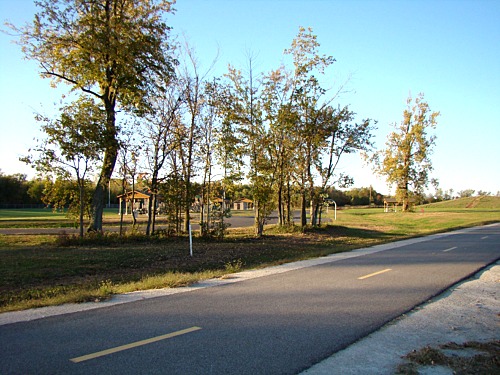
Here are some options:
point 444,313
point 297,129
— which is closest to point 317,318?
point 444,313

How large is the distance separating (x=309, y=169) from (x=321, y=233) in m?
4.69

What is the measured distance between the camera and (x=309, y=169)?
2759 cm

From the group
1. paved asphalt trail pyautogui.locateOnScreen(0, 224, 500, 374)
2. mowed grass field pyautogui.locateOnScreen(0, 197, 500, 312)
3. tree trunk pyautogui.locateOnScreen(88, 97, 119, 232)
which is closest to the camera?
paved asphalt trail pyautogui.locateOnScreen(0, 224, 500, 374)

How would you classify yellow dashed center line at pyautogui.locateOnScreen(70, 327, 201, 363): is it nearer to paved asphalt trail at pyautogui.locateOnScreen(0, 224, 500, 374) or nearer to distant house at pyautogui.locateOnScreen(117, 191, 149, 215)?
paved asphalt trail at pyautogui.locateOnScreen(0, 224, 500, 374)

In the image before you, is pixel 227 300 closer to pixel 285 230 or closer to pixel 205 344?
pixel 205 344

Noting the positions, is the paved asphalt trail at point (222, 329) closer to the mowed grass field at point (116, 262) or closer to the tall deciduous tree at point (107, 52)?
the mowed grass field at point (116, 262)

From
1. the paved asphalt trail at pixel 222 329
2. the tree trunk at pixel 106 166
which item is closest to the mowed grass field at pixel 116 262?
the paved asphalt trail at pixel 222 329

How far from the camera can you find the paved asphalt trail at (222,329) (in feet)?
15.4

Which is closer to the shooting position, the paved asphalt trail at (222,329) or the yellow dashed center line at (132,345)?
the paved asphalt trail at (222,329)

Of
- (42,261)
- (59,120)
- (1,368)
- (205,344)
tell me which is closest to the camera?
(1,368)

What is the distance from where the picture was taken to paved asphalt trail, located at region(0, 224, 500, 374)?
4.69 m

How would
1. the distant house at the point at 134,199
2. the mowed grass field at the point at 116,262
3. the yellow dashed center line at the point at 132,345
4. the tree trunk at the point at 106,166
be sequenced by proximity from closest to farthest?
the yellow dashed center line at the point at 132,345 < the mowed grass field at the point at 116,262 < the tree trunk at the point at 106,166 < the distant house at the point at 134,199

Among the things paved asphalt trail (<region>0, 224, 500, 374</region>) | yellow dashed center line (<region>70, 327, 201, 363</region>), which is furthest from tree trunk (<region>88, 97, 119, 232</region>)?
yellow dashed center line (<region>70, 327, 201, 363</region>)

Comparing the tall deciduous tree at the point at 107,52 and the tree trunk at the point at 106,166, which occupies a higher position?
the tall deciduous tree at the point at 107,52
